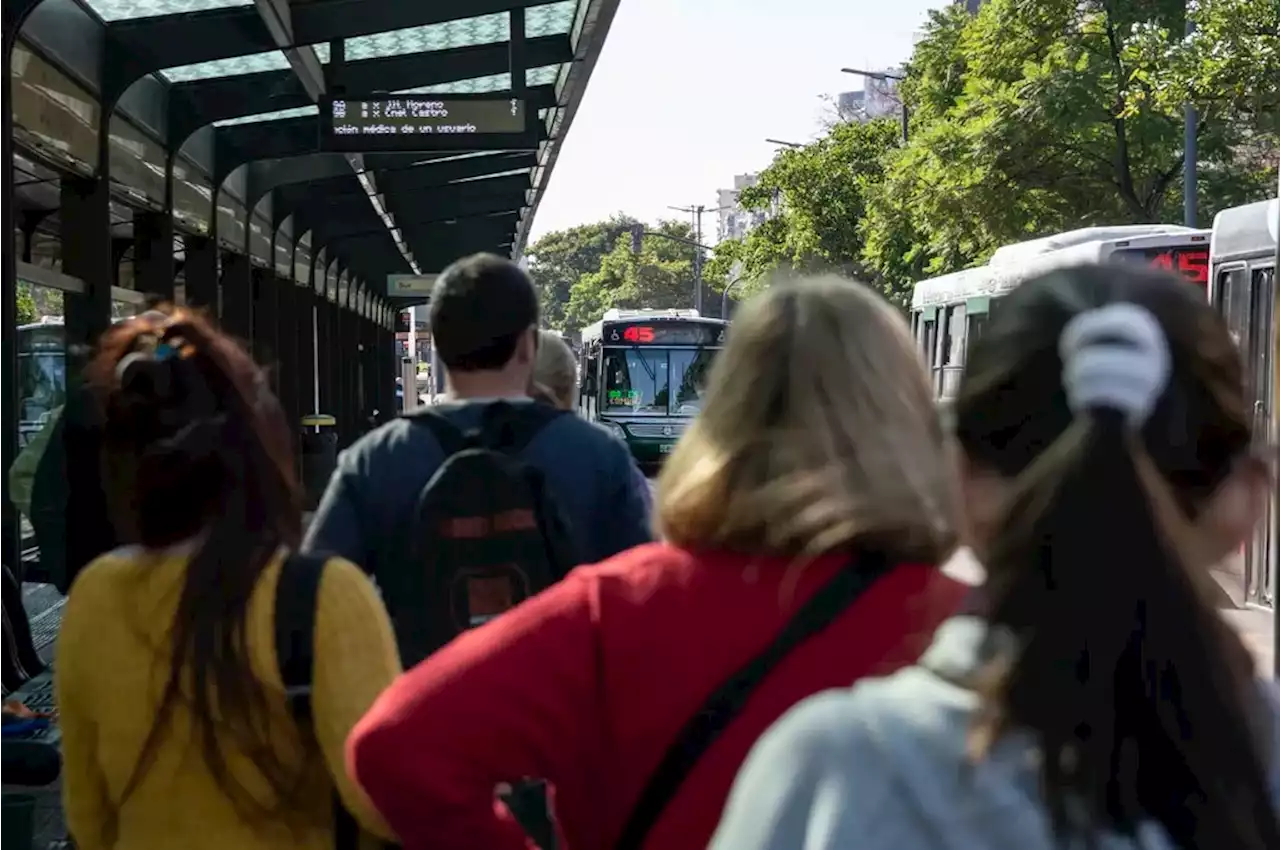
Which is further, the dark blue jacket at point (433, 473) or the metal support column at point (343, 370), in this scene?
the metal support column at point (343, 370)

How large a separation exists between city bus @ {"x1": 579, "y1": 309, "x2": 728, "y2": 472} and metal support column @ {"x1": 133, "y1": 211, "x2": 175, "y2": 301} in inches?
529

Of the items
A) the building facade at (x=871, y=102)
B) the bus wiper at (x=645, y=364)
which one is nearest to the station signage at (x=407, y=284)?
the bus wiper at (x=645, y=364)

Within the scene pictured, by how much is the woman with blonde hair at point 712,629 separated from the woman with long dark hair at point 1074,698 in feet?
1.51

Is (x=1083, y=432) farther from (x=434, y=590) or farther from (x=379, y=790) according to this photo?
(x=434, y=590)

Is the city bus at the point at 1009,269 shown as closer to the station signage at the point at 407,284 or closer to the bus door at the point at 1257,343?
the bus door at the point at 1257,343

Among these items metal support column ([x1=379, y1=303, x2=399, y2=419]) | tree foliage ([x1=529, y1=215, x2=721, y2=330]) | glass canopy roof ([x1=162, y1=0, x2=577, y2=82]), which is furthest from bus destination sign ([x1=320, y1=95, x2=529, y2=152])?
tree foliage ([x1=529, y1=215, x2=721, y2=330])

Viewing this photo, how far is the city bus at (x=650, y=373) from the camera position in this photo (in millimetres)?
25312

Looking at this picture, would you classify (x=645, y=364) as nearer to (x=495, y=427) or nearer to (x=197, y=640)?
(x=495, y=427)

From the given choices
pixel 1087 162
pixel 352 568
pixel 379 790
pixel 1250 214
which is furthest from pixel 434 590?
pixel 1087 162

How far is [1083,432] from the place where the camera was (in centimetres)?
145

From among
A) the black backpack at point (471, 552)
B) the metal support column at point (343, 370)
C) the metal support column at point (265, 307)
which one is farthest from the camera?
the metal support column at point (343, 370)

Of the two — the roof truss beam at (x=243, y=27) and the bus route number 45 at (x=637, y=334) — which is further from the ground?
the roof truss beam at (x=243, y=27)

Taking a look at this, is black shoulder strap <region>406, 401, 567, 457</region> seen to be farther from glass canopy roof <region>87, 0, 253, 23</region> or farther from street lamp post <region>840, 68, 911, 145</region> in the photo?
street lamp post <region>840, 68, 911, 145</region>

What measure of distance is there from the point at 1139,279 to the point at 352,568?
53.5 inches
